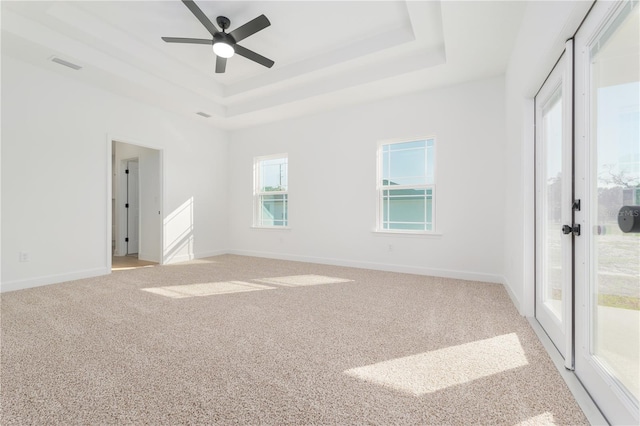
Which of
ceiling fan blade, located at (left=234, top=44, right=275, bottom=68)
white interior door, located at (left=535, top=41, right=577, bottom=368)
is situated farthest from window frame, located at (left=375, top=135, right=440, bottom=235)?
ceiling fan blade, located at (left=234, top=44, right=275, bottom=68)

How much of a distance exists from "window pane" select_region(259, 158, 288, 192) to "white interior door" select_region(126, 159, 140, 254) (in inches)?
109

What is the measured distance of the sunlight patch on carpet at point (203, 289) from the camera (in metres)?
3.18

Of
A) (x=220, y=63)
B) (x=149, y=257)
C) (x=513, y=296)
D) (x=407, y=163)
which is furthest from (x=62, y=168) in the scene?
(x=513, y=296)

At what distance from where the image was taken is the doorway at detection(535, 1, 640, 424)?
45.1 inches

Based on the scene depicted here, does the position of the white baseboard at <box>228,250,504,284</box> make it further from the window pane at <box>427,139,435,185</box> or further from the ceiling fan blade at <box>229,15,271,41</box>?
the ceiling fan blade at <box>229,15,271,41</box>

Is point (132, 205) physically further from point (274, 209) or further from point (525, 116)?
point (525, 116)

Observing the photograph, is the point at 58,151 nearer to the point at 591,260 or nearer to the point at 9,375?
the point at 9,375

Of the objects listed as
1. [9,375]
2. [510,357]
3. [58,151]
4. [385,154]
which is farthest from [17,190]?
[510,357]

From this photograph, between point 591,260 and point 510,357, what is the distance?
76 cm

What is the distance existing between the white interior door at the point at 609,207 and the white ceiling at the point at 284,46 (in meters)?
1.53

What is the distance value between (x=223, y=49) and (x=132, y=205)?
4644mm

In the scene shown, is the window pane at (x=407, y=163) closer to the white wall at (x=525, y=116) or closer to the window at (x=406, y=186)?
the window at (x=406, y=186)

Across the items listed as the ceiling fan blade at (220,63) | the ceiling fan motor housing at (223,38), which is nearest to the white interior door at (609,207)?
the ceiling fan motor housing at (223,38)

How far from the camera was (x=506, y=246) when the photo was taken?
344cm
